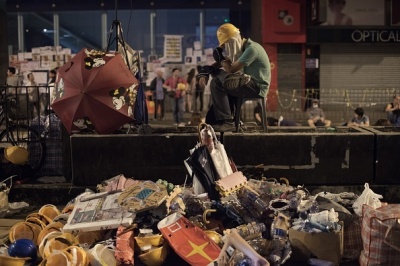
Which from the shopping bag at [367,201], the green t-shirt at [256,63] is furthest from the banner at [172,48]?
the shopping bag at [367,201]

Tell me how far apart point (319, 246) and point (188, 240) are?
1.22 m

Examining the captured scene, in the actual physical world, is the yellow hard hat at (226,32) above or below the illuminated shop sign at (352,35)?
below

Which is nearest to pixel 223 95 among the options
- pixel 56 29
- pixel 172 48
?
pixel 172 48

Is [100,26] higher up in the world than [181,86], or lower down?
higher up

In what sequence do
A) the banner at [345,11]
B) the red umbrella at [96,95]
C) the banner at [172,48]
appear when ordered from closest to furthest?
the red umbrella at [96,95] → the banner at [345,11] → the banner at [172,48]

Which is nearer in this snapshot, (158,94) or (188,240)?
(188,240)

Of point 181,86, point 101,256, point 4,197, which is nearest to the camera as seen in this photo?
point 101,256

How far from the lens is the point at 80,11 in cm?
2425

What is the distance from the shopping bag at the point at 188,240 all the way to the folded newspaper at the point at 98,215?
1.27 ft

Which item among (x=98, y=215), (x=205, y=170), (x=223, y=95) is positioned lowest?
(x=98, y=215)

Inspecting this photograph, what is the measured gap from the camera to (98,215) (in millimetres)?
6555

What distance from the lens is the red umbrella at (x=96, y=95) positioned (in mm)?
8305

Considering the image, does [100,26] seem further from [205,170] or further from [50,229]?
[50,229]

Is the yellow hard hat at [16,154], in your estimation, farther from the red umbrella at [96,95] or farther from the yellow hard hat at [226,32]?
the yellow hard hat at [226,32]
